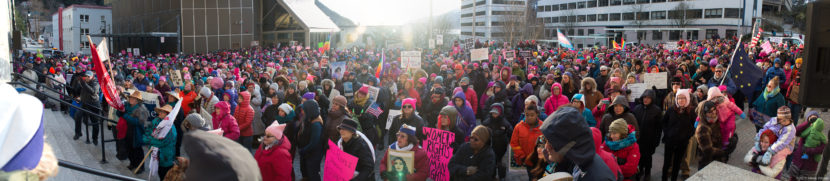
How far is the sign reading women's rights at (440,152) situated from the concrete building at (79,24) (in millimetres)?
65914

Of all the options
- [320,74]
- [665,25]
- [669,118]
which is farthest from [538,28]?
[669,118]

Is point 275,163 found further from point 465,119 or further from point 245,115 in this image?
point 465,119

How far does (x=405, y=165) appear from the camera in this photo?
20.0 feet

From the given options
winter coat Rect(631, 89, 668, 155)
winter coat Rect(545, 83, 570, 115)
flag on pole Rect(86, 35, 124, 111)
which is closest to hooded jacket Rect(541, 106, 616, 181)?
winter coat Rect(631, 89, 668, 155)

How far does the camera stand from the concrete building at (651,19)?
2653 inches

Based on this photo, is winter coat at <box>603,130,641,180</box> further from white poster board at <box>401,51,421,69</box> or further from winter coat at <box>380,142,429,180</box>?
white poster board at <box>401,51,421,69</box>

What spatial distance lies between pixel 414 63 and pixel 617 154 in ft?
31.9

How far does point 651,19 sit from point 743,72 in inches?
2860

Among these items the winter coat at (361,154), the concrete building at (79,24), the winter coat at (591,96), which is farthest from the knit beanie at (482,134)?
the concrete building at (79,24)

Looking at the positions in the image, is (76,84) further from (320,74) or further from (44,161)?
(44,161)

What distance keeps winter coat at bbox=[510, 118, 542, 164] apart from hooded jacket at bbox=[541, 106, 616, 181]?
3184mm

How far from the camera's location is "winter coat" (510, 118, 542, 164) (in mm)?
6910

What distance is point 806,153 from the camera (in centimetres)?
689

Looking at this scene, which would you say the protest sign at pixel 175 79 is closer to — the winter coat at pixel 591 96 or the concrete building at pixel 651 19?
the winter coat at pixel 591 96
